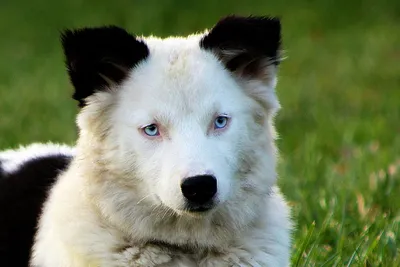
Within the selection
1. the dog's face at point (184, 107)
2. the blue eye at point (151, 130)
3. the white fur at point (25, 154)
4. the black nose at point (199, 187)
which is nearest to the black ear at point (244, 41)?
the dog's face at point (184, 107)

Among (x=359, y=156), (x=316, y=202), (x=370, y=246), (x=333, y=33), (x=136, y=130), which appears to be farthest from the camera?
(x=333, y=33)

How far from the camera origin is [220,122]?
3818 mm

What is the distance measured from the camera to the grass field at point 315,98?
212 inches

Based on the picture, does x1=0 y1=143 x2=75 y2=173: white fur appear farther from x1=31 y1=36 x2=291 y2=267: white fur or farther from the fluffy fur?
x1=31 y1=36 x2=291 y2=267: white fur

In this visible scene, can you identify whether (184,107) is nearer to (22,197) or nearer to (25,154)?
(22,197)

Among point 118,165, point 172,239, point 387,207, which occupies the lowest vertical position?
point 387,207

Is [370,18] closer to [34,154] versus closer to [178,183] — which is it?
[34,154]

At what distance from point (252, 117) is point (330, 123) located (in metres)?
4.64

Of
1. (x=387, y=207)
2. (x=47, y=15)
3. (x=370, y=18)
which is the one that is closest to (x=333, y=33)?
(x=370, y=18)

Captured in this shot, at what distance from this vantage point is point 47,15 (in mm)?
14789

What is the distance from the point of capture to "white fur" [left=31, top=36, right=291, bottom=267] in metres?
3.75

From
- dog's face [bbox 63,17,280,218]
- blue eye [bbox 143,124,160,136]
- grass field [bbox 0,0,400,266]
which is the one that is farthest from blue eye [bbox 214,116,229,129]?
grass field [bbox 0,0,400,266]

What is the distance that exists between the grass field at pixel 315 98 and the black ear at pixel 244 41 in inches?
41.2

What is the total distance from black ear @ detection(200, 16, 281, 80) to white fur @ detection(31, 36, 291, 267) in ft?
0.21
